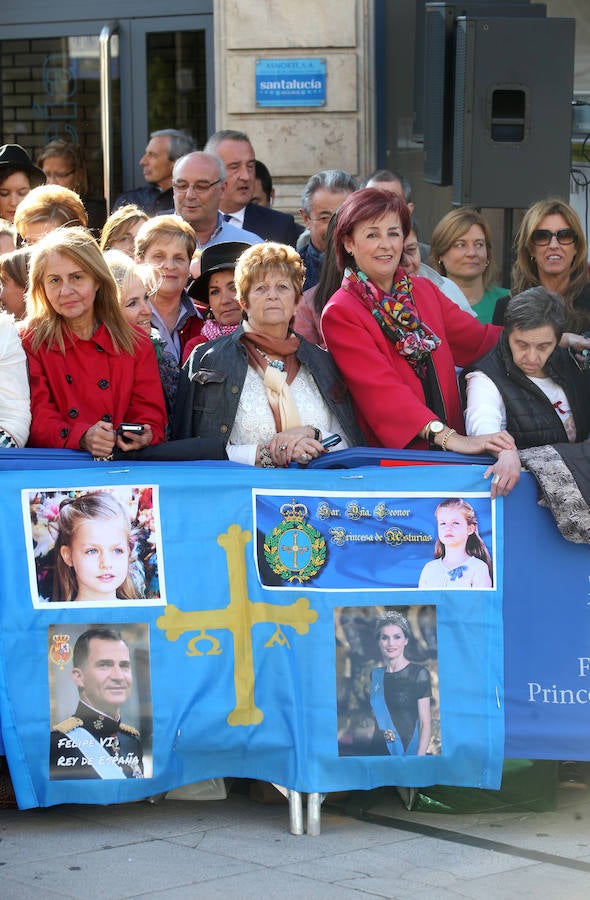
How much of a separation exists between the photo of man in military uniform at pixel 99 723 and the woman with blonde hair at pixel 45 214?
98.1 inches

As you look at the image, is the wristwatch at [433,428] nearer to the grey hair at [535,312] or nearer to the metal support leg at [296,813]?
the grey hair at [535,312]

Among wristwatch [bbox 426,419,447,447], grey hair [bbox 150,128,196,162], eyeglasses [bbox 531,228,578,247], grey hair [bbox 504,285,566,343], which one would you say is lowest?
wristwatch [bbox 426,419,447,447]

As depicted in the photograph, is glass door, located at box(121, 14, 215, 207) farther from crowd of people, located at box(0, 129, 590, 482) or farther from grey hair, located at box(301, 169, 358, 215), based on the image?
crowd of people, located at box(0, 129, 590, 482)

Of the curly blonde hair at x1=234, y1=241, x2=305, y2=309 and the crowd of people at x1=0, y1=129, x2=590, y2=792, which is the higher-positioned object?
the curly blonde hair at x1=234, y1=241, x2=305, y2=309

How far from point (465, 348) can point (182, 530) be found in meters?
1.61

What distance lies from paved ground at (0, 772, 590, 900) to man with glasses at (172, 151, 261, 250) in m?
3.33

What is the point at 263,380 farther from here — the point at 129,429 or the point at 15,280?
the point at 15,280

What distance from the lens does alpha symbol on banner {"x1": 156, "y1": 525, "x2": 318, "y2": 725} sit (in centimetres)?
486

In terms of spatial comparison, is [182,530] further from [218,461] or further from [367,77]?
[367,77]

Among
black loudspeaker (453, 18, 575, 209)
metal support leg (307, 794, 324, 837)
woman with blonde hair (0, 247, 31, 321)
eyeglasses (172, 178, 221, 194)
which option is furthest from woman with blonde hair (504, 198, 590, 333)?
metal support leg (307, 794, 324, 837)

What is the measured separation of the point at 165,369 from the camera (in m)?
5.76

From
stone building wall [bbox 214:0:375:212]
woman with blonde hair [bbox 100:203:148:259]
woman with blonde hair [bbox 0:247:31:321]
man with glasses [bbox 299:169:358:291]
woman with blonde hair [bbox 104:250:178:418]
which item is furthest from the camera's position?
stone building wall [bbox 214:0:375:212]

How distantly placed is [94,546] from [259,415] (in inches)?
31.3

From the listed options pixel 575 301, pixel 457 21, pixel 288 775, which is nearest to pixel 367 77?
pixel 457 21
